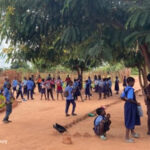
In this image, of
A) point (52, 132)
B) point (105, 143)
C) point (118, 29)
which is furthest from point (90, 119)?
point (118, 29)

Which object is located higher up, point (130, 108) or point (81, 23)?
point (81, 23)

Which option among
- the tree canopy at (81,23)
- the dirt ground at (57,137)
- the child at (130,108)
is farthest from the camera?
the child at (130,108)

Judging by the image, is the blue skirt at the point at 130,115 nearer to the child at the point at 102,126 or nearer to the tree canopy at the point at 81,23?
the child at the point at 102,126

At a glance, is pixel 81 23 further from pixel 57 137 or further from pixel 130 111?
pixel 57 137

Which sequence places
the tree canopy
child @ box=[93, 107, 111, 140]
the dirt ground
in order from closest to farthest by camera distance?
the tree canopy
the dirt ground
child @ box=[93, 107, 111, 140]

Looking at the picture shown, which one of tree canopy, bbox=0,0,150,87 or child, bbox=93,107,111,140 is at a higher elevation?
tree canopy, bbox=0,0,150,87

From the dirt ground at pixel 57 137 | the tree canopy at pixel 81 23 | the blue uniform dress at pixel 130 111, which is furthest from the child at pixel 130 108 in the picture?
the tree canopy at pixel 81 23

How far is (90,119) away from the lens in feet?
36.2

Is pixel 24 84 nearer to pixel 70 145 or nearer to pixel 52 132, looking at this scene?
pixel 52 132

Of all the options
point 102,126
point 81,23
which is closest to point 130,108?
point 102,126

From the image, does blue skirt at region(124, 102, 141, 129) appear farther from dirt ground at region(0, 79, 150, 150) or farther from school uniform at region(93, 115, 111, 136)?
school uniform at region(93, 115, 111, 136)

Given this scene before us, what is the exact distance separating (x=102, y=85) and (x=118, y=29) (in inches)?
470

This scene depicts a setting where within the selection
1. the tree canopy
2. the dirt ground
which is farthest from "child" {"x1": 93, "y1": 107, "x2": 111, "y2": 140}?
the tree canopy

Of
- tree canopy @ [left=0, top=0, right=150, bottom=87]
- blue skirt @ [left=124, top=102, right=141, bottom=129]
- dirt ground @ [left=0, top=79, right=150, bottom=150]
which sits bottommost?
dirt ground @ [left=0, top=79, right=150, bottom=150]
